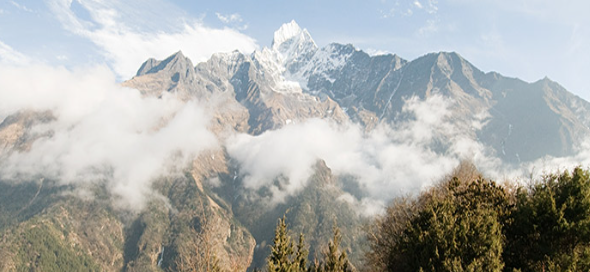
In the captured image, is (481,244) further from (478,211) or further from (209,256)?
(209,256)

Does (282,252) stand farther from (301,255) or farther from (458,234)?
(458,234)

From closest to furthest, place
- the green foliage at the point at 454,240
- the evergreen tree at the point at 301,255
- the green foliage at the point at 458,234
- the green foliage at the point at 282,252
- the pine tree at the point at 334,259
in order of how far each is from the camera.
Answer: the green foliage at the point at 454,240, the green foliage at the point at 458,234, the green foliage at the point at 282,252, the pine tree at the point at 334,259, the evergreen tree at the point at 301,255

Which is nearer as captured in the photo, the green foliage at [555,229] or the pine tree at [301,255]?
the green foliage at [555,229]

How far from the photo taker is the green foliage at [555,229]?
87.0 ft

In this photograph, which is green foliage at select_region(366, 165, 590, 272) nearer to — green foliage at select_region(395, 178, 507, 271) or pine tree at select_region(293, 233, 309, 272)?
green foliage at select_region(395, 178, 507, 271)

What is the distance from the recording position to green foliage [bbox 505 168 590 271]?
26.5 metres

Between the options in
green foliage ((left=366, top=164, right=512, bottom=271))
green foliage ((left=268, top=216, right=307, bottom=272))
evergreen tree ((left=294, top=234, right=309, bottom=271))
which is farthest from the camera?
evergreen tree ((left=294, top=234, right=309, bottom=271))

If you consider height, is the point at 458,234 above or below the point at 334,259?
above

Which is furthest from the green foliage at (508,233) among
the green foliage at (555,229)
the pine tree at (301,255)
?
the pine tree at (301,255)

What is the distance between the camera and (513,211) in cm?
3155

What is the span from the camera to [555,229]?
27672 mm

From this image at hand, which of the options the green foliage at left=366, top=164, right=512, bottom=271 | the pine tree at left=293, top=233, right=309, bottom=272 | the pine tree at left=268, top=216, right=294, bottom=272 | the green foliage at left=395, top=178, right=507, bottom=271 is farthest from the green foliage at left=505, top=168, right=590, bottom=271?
the pine tree at left=268, top=216, right=294, bottom=272

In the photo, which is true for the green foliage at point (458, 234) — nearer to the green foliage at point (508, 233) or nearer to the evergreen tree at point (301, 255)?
the green foliage at point (508, 233)

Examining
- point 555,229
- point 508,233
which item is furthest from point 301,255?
point 555,229
